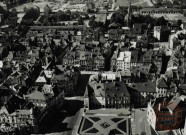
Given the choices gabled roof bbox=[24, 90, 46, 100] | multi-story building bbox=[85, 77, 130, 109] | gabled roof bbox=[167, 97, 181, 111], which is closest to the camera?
gabled roof bbox=[167, 97, 181, 111]

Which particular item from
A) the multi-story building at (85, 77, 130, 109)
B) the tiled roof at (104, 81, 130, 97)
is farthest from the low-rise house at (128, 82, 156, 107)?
the multi-story building at (85, 77, 130, 109)

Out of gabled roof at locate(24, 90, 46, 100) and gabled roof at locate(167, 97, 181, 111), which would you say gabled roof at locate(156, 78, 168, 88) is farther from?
gabled roof at locate(24, 90, 46, 100)

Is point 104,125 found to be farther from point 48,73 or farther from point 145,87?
point 48,73

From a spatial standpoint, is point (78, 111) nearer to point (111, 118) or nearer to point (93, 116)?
point (93, 116)

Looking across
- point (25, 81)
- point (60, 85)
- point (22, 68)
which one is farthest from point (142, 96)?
point (22, 68)

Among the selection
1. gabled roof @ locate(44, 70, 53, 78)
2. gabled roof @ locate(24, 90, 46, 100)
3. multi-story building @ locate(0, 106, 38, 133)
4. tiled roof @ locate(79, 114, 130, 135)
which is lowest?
tiled roof @ locate(79, 114, 130, 135)

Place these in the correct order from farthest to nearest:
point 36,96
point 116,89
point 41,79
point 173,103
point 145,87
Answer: point 41,79 < point 145,87 < point 116,89 < point 36,96 < point 173,103

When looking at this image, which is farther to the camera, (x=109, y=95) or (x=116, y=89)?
(x=116, y=89)

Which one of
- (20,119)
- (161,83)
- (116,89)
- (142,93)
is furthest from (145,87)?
(20,119)

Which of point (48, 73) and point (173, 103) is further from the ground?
point (48, 73)

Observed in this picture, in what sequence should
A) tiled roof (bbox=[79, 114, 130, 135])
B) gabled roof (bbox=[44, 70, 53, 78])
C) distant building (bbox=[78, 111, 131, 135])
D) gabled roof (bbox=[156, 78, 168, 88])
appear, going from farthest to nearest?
gabled roof (bbox=[44, 70, 53, 78])
gabled roof (bbox=[156, 78, 168, 88])
tiled roof (bbox=[79, 114, 130, 135])
distant building (bbox=[78, 111, 131, 135])

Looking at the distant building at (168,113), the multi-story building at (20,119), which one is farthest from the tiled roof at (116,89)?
the multi-story building at (20,119)

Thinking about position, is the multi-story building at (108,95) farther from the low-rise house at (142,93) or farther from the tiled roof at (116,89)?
the low-rise house at (142,93)
